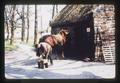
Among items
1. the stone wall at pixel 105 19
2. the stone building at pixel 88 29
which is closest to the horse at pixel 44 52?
the stone building at pixel 88 29

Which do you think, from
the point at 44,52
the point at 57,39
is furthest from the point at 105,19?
the point at 44,52

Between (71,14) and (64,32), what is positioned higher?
(71,14)

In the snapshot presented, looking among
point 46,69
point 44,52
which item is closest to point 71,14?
point 44,52

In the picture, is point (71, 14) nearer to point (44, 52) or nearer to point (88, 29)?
point (88, 29)

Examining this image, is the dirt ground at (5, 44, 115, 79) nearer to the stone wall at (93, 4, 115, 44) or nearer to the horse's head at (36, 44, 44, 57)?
the horse's head at (36, 44, 44, 57)

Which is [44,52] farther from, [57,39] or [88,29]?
[88,29]

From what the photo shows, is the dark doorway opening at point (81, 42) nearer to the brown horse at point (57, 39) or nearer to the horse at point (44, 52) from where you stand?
the brown horse at point (57, 39)

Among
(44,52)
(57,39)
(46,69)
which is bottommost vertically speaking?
(46,69)

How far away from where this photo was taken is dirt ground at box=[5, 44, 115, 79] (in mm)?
2115

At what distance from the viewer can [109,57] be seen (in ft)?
6.99

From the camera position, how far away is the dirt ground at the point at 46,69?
6.94 ft

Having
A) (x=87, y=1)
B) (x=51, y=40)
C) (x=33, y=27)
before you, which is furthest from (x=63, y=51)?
(x=87, y=1)

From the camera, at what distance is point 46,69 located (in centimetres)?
213

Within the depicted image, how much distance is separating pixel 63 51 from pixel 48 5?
1.52ft
